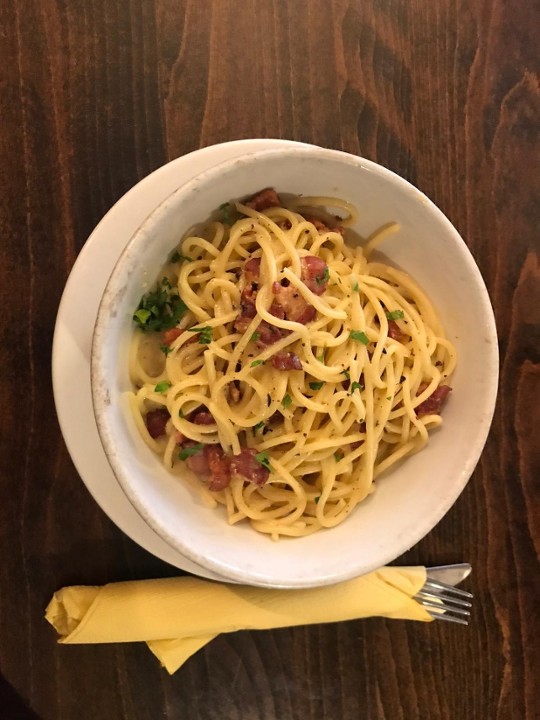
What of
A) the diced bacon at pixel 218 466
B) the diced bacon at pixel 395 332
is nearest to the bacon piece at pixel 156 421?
the diced bacon at pixel 218 466

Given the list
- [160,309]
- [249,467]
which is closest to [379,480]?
[249,467]

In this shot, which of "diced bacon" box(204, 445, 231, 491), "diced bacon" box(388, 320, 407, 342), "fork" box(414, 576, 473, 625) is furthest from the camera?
"fork" box(414, 576, 473, 625)

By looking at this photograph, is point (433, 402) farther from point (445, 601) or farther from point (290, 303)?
point (445, 601)

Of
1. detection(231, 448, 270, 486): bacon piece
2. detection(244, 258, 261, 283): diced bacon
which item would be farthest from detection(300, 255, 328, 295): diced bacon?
detection(231, 448, 270, 486): bacon piece

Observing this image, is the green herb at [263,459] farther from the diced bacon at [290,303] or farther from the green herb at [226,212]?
the green herb at [226,212]

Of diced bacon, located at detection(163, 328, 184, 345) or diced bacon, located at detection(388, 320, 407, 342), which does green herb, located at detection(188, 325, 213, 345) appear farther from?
diced bacon, located at detection(388, 320, 407, 342)
